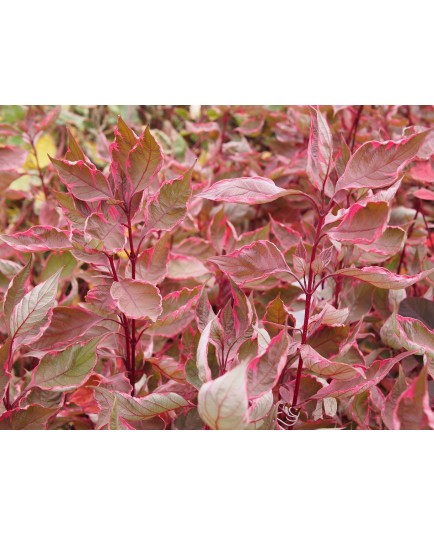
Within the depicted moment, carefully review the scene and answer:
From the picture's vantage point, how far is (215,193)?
65 cm

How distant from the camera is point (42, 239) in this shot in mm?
736

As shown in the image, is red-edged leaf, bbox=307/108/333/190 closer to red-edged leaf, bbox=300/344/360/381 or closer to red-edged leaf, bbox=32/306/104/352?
red-edged leaf, bbox=300/344/360/381

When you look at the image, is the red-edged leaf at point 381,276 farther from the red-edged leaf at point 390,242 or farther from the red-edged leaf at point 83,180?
the red-edged leaf at point 83,180

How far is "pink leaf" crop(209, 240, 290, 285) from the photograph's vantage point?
68 cm

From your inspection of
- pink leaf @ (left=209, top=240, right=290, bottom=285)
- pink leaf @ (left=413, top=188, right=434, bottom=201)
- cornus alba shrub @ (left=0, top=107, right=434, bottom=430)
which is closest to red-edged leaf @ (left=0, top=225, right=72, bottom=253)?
cornus alba shrub @ (left=0, top=107, right=434, bottom=430)

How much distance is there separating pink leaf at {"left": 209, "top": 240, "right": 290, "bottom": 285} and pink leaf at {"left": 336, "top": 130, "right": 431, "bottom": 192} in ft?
0.40

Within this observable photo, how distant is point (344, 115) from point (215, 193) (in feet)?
3.08

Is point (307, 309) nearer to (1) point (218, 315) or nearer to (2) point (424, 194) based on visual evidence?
(1) point (218, 315)

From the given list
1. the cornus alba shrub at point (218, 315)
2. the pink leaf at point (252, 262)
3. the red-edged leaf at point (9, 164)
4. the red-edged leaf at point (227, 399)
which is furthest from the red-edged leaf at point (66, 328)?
the red-edged leaf at point (9, 164)

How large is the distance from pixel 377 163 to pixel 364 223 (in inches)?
2.6

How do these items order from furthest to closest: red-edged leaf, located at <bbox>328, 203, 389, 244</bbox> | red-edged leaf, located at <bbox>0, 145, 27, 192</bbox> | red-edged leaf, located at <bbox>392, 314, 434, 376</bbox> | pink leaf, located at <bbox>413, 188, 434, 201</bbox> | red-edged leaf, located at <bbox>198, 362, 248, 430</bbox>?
red-edged leaf, located at <bbox>0, 145, 27, 192</bbox> < pink leaf, located at <bbox>413, 188, 434, 201</bbox> < red-edged leaf, located at <bbox>392, 314, 434, 376</bbox> < red-edged leaf, located at <bbox>328, 203, 389, 244</bbox> < red-edged leaf, located at <bbox>198, 362, 248, 430</bbox>

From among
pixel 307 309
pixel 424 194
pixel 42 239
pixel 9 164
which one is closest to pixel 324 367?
pixel 307 309

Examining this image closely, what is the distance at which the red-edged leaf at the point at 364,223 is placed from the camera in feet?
2.00

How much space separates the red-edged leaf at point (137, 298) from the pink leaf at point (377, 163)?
0.85ft
